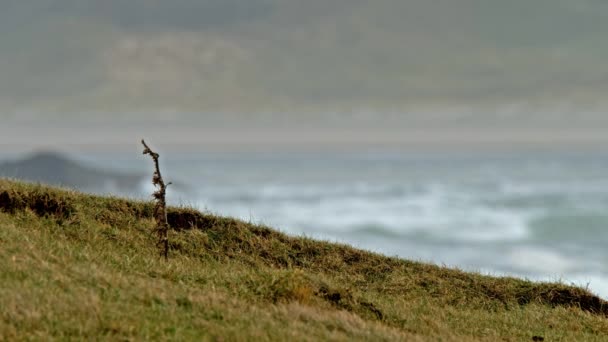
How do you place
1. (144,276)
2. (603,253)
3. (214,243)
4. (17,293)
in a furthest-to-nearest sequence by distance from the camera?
(603,253)
(214,243)
(144,276)
(17,293)

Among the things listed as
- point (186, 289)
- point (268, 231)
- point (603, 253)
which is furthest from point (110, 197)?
point (603, 253)

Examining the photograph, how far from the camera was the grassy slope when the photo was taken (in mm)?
11203

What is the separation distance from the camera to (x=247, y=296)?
13852mm

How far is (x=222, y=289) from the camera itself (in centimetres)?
1433

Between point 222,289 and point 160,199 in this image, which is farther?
point 160,199

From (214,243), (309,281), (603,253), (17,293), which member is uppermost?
(603,253)

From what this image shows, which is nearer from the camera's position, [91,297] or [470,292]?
[91,297]

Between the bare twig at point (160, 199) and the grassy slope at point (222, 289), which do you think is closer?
the grassy slope at point (222, 289)

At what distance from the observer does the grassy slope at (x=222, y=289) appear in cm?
1120

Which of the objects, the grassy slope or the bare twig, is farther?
the bare twig

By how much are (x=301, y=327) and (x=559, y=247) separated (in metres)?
177

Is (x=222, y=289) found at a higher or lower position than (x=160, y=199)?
lower

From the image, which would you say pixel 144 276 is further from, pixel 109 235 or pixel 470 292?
pixel 470 292

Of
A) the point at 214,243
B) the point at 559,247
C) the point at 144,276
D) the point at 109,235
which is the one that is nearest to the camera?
the point at 144,276
